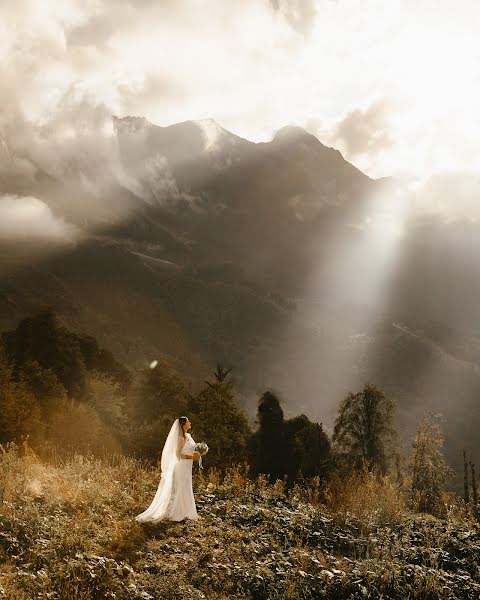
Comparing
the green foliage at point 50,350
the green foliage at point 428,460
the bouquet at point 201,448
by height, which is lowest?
the green foliage at point 428,460

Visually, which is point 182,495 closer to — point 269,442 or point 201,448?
point 201,448

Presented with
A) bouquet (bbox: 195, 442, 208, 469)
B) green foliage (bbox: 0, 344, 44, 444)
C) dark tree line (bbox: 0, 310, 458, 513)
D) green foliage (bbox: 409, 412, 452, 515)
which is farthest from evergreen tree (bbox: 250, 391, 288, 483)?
bouquet (bbox: 195, 442, 208, 469)

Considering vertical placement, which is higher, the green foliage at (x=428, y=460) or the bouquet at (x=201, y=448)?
the bouquet at (x=201, y=448)

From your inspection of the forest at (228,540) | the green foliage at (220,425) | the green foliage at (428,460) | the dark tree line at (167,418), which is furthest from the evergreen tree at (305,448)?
the forest at (228,540)

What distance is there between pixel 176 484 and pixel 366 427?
6409cm

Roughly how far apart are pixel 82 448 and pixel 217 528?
33.6 metres

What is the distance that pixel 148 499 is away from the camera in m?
14.0

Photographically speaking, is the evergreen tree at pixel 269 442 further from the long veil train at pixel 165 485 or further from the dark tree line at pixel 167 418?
the long veil train at pixel 165 485

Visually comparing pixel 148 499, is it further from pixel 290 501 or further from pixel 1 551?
pixel 1 551

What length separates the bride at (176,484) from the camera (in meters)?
12.5

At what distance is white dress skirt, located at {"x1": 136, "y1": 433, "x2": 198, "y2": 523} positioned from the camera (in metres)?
12.4

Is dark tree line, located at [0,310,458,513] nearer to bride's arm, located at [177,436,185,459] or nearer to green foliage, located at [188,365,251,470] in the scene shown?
green foliage, located at [188,365,251,470]

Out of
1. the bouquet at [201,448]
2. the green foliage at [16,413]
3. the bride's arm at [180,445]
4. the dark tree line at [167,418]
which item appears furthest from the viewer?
the dark tree line at [167,418]

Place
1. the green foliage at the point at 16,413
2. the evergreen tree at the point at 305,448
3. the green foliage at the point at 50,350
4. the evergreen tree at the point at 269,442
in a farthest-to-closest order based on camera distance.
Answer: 1. the evergreen tree at the point at 305,448
2. the evergreen tree at the point at 269,442
3. the green foliage at the point at 50,350
4. the green foliage at the point at 16,413
